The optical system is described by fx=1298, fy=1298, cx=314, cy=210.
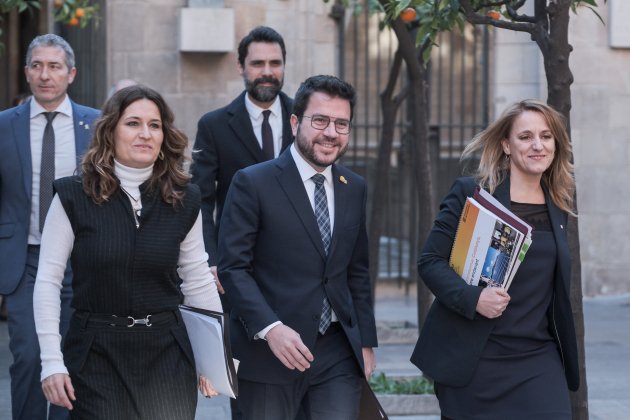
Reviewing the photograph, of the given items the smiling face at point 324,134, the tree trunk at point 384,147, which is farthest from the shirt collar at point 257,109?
the tree trunk at point 384,147

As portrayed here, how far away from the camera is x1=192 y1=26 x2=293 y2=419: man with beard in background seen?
6.77 metres

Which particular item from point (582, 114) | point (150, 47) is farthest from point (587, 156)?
point (150, 47)

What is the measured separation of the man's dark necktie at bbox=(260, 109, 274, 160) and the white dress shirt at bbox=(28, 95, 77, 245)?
993 millimetres

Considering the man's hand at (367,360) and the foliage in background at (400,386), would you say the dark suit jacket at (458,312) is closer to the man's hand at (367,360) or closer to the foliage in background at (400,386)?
the man's hand at (367,360)

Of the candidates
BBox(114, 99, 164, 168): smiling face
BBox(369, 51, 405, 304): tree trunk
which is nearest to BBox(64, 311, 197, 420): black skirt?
BBox(114, 99, 164, 168): smiling face

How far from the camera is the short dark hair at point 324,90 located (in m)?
5.15

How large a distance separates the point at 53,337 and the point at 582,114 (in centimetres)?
1071

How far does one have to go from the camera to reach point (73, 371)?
15.1ft

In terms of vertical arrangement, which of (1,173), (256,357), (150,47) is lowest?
(256,357)

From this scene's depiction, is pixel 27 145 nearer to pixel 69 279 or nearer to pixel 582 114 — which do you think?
pixel 69 279

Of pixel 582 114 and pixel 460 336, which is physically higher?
pixel 582 114

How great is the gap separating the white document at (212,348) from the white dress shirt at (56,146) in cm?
169

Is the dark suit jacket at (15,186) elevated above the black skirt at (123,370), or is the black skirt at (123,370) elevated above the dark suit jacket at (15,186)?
the dark suit jacket at (15,186)

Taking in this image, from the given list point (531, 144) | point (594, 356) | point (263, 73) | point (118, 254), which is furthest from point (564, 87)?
point (594, 356)
